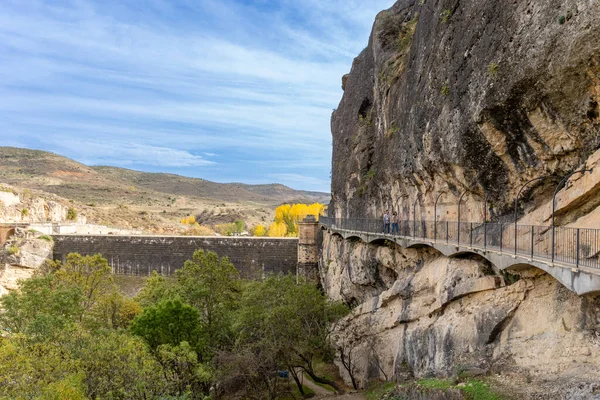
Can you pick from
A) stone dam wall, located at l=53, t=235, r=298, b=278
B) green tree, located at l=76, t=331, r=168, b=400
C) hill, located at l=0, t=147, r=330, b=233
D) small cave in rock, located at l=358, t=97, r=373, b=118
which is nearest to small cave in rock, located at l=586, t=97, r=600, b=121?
green tree, located at l=76, t=331, r=168, b=400

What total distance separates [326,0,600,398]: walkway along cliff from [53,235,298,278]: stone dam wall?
19540mm

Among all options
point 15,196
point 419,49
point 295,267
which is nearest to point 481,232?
point 419,49

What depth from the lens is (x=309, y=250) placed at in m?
36.4

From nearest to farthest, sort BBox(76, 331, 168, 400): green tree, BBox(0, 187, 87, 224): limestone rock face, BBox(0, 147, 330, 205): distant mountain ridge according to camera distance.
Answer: BBox(76, 331, 168, 400): green tree < BBox(0, 187, 87, 224): limestone rock face < BBox(0, 147, 330, 205): distant mountain ridge

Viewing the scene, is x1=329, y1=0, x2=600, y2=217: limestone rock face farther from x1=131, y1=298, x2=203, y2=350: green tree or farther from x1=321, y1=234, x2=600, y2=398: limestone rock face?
x1=131, y1=298, x2=203, y2=350: green tree

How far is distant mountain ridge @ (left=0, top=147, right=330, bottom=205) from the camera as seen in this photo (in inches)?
3824

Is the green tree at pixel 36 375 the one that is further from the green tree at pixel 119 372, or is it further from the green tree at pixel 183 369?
the green tree at pixel 183 369

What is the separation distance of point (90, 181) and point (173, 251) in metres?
84.7

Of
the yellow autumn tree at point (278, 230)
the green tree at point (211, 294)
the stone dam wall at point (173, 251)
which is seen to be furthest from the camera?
the yellow autumn tree at point (278, 230)

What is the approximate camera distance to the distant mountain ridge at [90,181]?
319ft

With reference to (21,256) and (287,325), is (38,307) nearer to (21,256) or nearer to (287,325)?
(287,325)

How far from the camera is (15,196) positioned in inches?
2362

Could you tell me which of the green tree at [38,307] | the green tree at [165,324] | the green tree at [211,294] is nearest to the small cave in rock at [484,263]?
the green tree at [211,294]

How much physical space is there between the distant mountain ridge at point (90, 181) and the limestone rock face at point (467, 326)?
85.5 meters
